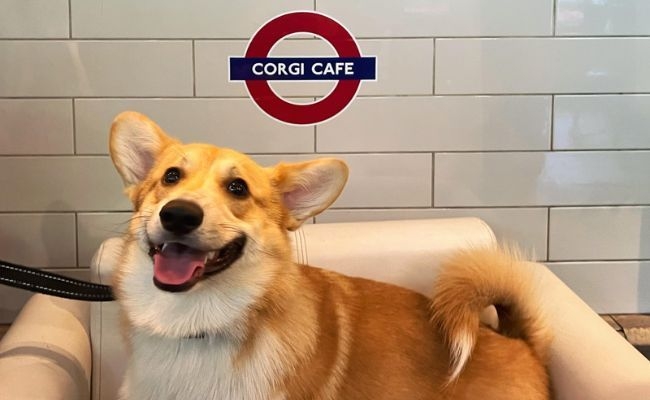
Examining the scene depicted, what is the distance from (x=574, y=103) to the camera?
1.62 m

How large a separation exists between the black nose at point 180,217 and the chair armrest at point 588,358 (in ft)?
2.28

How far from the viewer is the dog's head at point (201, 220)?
0.95 meters

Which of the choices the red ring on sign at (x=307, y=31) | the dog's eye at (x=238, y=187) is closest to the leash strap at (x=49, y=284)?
the dog's eye at (x=238, y=187)

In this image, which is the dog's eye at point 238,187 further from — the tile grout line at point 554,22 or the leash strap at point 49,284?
the tile grout line at point 554,22

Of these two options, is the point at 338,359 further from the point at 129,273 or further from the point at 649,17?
the point at 649,17

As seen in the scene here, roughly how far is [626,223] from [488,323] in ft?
1.59

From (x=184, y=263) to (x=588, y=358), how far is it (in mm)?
706

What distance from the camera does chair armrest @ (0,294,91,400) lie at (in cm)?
113

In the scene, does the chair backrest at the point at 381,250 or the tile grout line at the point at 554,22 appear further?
the tile grout line at the point at 554,22

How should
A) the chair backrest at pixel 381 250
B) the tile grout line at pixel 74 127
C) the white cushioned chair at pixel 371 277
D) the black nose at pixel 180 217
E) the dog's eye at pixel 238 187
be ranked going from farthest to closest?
the tile grout line at pixel 74 127 → the chair backrest at pixel 381 250 → the white cushioned chair at pixel 371 277 → the dog's eye at pixel 238 187 → the black nose at pixel 180 217

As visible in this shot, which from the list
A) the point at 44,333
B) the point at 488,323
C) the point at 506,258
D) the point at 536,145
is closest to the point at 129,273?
the point at 44,333

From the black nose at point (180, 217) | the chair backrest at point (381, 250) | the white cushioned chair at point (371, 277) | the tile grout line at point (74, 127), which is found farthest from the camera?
the tile grout line at point (74, 127)

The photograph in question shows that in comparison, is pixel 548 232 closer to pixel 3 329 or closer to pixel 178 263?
pixel 178 263

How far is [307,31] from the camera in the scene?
156cm
